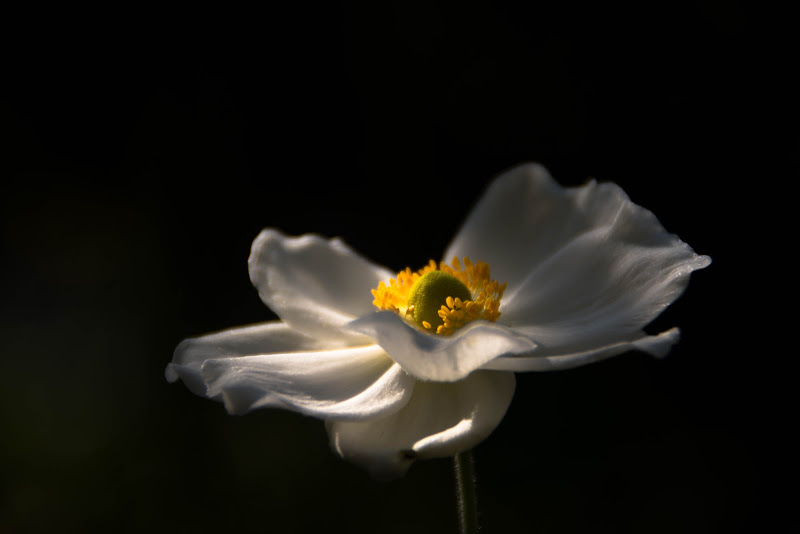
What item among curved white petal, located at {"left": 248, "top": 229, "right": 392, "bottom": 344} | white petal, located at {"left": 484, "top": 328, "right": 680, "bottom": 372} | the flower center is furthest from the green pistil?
white petal, located at {"left": 484, "top": 328, "right": 680, "bottom": 372}

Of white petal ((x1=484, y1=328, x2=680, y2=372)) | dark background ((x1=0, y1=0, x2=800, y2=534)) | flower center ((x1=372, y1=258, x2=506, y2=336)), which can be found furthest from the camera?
dark background ((x1=0, y1=0, x2=800, y2=534))

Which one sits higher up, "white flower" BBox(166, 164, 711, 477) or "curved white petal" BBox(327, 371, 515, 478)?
"white flower" BBox(166, 164, 711, 477)

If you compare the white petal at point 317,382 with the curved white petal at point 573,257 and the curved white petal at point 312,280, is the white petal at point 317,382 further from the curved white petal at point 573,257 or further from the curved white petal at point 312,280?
the curved white petal at point 573,257

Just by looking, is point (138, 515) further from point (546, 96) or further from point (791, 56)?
point (791, 56)

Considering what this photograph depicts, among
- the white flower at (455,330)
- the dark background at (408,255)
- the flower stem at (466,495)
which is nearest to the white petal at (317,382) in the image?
the white flower at (455,330)

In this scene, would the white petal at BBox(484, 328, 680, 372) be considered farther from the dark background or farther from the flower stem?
the dark background

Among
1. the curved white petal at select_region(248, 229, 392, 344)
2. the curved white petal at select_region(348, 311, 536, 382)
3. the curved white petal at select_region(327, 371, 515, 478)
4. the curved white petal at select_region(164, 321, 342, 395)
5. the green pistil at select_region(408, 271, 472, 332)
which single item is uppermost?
the curved white petal at select_region(248, 229, 392, 344)

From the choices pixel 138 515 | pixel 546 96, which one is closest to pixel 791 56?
pixel 546 96
